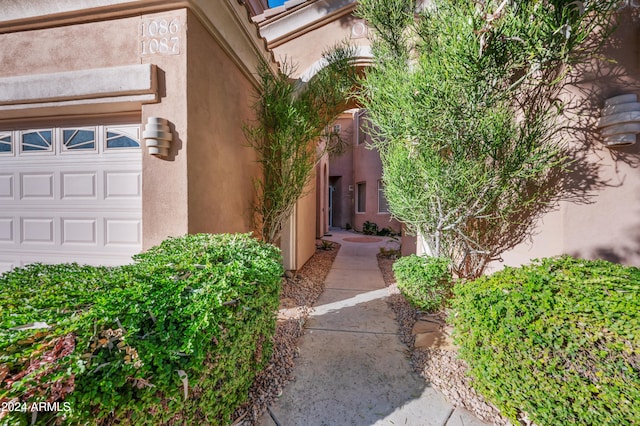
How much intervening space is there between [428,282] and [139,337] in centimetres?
317

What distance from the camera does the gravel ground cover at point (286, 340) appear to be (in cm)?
219

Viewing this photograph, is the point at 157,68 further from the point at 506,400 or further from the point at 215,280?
the point at 506,400

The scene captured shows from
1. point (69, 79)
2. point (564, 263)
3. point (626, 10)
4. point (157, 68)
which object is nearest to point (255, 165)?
point (157, 68)

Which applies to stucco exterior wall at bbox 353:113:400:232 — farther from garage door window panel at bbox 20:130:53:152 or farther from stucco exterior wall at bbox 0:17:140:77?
garage door window panel at bbox 20:130:53:152

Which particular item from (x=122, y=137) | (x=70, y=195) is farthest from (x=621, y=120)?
(x=70, y=195)

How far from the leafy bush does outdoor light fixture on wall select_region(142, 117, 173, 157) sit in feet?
12.0

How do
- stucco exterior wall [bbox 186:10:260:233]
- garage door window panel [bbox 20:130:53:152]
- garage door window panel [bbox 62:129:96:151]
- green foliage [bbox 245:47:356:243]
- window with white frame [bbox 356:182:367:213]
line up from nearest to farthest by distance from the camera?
stucco exterior wall [bbox 186:10:260:233], garage door window panel [bbox 62:129:96:151], garage door window panel [bbox 20:130:53:152], green foliage [bbox 245:47:356:243], window with white frame [bbox 356:182:367:213]

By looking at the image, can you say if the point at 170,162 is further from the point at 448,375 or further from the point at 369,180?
the point at 369,180

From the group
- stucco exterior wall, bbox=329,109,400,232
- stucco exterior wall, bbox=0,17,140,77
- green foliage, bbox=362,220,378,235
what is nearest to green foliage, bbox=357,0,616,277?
stucco exterior wall, bbox=0,17,140,77

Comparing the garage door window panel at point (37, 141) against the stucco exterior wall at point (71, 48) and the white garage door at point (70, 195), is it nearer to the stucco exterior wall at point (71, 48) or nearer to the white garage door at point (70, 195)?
the white garage door at point (70, 195)

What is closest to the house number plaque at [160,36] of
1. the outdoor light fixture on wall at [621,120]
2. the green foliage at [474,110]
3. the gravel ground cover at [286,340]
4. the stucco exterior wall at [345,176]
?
the green foliage at [474,110]

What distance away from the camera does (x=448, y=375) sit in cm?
258

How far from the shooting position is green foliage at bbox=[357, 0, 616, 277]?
2.44m

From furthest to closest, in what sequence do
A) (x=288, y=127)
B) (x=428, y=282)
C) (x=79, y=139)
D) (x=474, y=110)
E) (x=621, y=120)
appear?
(x=288, y=127) < (x=79, y=139) < (x=428, y=282) < (x=621, y=120) < (x=474, y=110)
